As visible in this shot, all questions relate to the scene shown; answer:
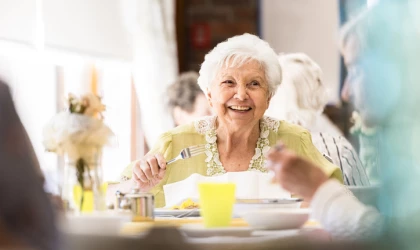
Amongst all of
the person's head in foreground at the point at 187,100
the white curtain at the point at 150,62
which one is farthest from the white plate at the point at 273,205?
the white curtain at the point at 150,62

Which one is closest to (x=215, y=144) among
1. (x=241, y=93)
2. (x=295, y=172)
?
(x=241, y=93)

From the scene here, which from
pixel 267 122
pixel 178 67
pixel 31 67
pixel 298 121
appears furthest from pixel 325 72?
pixel 267 122

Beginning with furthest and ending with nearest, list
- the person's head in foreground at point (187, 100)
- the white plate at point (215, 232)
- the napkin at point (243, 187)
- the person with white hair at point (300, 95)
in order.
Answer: the person's head in foreground at point (187, 100) → the person with white hair at point (300, 95) → the napkin at point (243, 187) → the white plate at point (215, 232)

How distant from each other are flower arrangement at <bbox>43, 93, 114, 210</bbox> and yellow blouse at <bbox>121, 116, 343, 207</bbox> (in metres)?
0.94

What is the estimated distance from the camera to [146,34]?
4.47 m

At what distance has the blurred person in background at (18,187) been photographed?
95cm

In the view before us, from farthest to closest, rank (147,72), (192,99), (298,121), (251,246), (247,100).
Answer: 1. (147,72)
2. (192,99)
3. (298,121)
4. (247,100)
5. (251,246)

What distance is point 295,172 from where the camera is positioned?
3.88ft

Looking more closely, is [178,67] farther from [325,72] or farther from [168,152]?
[168,152]

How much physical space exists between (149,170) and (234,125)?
40 cm

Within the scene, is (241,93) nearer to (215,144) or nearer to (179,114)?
(215,144)

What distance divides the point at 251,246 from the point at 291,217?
0.21 meters

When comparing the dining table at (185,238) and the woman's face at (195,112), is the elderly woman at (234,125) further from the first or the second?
the woman's face at (195,112)

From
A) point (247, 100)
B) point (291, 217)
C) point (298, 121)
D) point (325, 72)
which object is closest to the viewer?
point (291, 217)
